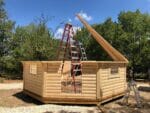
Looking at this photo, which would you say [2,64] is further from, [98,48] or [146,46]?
[146,46]

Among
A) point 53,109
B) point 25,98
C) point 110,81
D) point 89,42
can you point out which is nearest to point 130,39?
point 89,42

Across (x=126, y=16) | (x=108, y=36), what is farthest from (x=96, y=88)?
(x=126, y=16)

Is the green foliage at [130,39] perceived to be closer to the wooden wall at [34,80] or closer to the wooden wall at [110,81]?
the wooden wall at [110,81]

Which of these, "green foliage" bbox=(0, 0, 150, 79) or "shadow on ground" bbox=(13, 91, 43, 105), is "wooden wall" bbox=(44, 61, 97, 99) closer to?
Result: "shadow on ground" bbox=(13, 91, 43, 105)

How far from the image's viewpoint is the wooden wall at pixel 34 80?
1404 centimetres

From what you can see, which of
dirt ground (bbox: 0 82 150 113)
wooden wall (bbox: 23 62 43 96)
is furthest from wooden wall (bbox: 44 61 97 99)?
dirt ground (bbox: 0 82 150 113)

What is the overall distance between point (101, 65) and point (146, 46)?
1751cm

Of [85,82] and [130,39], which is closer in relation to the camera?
[85,82]

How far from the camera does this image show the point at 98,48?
30750 mm

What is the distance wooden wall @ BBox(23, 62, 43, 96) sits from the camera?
1404 cm

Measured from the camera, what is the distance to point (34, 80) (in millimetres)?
15016

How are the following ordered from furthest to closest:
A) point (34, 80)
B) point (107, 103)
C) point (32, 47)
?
point (32, 47) → point (34, 80) → point (107, 103)

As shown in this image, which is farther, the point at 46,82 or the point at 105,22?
the point at 105,22

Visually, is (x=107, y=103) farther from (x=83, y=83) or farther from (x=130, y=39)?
(x=130, y=39)
